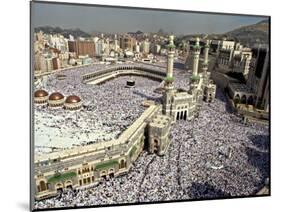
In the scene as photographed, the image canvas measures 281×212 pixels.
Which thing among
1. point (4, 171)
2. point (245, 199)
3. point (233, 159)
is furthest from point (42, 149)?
point (245, 199)

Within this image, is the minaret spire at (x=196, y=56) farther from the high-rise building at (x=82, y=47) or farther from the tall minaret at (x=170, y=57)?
the high-rise building at (x=82, y=47)

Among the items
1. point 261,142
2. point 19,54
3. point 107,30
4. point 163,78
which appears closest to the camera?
point 19,54

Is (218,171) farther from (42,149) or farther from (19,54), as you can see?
(19,54)

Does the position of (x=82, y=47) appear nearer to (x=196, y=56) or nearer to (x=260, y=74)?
(x=196, y=56)

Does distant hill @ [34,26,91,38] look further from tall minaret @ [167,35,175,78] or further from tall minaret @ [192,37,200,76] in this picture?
tall minaret @ [192,37,200,76]

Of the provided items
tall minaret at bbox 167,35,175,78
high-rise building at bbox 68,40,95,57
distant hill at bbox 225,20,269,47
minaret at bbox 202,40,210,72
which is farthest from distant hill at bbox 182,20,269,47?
high-rise building at bbox 68,40,95,57

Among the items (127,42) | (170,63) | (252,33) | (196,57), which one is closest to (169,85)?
(170,63)
